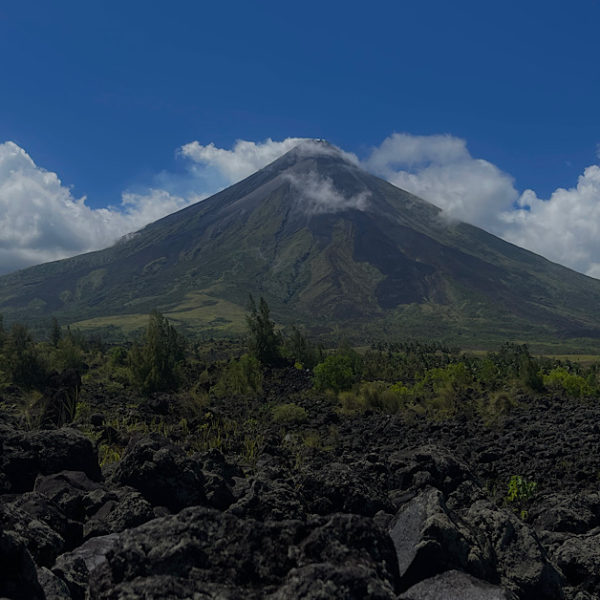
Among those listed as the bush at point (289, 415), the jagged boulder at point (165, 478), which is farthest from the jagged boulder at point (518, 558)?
the bush at point (289, 415)

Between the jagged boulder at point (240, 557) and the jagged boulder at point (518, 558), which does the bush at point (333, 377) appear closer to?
the jagged boulder at point (518, 558)

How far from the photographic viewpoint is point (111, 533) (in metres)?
4.46

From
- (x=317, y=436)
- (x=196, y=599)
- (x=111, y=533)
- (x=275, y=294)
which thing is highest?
(x=275, y=294)

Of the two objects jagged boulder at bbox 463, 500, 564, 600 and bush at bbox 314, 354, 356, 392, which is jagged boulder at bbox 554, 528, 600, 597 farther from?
bush at bbox 314, 354, 356, 392

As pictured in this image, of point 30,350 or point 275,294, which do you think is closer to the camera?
point 30,350

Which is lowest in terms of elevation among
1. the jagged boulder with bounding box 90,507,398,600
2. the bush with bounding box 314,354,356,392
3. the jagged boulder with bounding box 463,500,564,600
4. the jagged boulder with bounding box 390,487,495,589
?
the bush with bounding box 314,354,356,392

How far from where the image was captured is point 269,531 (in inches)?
137

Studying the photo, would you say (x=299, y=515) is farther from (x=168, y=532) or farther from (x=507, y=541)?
(x=507, y=541)

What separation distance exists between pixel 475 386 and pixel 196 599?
63.4 feet

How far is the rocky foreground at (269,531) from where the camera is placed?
3137 millimetres

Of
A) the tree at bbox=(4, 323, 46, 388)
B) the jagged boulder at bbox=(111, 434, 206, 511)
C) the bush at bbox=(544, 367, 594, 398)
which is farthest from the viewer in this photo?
the tree at bbox=(4, 323, 46, 388)

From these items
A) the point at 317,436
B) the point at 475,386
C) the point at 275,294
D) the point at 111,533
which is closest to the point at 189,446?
Result: the point at 317,436

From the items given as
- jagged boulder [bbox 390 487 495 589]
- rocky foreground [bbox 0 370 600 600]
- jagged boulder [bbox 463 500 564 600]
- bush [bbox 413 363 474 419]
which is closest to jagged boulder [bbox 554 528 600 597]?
rocky foreground [bbox 0 370 600 600]

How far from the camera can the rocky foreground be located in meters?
3.14
